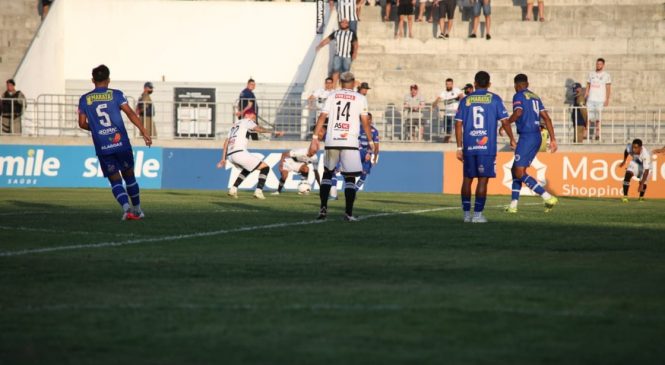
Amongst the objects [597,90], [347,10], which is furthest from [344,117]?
[347,10]

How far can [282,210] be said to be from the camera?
19.5 meters

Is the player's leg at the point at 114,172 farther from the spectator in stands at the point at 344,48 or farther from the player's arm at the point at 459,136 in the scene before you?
the spectator in stands at the point at 344,48

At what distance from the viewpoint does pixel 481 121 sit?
16.9 meters

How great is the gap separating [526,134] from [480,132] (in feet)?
12.5

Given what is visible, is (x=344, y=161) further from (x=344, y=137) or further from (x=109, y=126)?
(x=109, y=126)

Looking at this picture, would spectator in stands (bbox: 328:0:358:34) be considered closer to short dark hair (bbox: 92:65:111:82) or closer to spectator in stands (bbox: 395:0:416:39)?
spectator in stands (bbox: 395:0:416:39)

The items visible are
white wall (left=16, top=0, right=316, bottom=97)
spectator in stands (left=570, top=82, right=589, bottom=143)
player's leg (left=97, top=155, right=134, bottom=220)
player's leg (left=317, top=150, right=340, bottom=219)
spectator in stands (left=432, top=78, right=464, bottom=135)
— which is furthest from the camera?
white wall (left=16, top=0, right=316, bottom=97)

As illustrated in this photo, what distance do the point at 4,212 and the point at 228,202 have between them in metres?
5.03

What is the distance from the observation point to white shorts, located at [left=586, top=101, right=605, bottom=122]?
32.2 metres

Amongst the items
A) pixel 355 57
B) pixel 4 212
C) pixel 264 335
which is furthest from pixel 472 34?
pixel 264 335

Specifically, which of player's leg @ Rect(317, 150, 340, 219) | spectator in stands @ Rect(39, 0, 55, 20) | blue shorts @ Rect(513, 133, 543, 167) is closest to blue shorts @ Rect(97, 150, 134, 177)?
player's leg @ Rect(317, 150, 340, 219)

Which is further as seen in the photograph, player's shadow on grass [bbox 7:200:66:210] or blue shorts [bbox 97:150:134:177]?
player's shadow on grass [bbox 7:200:66:210]

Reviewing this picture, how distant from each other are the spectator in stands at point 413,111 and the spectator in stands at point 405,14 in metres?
3.96

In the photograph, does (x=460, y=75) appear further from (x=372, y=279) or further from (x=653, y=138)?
(x=372, y=279)
